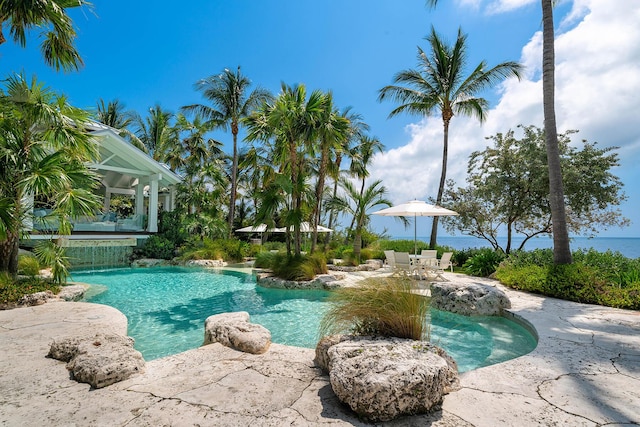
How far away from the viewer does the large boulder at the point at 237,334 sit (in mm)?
3623

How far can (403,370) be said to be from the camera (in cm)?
231

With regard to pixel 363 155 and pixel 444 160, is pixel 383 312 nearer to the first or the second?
pixel 444 160

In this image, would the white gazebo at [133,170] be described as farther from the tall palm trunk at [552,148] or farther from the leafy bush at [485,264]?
the tall palm trunk at [552,148]

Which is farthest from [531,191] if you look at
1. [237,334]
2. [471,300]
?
[237,334]

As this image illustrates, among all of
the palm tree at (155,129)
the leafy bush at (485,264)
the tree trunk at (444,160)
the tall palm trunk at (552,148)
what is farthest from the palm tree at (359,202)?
the palm tree at (155,129)

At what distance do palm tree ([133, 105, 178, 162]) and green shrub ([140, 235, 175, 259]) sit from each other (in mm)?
12109

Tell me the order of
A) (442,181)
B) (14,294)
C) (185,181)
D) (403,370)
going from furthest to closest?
(185,181)
(442,181)
(14,294)
(403,370)

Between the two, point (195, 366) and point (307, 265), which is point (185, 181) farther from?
point (195, 366)

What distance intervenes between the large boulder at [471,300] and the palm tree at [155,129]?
83.8ft

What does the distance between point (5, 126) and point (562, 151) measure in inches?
688

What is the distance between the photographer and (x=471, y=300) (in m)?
6.39

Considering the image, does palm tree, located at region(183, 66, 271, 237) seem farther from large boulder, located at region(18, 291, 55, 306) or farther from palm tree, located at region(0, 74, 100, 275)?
large boulder, located at region(18, 291, 55, 306)

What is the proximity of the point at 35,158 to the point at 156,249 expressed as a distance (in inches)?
407

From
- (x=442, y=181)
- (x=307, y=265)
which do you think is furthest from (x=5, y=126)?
(x=442, y=181)
